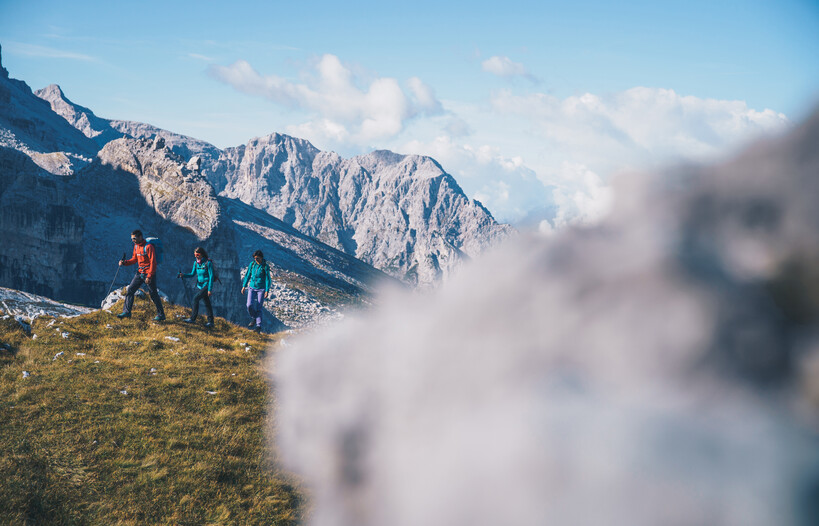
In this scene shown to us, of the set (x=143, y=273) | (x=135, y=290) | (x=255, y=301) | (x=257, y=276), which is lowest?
(x=135, y=290)

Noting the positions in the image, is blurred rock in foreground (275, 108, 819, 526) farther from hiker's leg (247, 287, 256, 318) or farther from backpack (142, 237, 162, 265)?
backpack (142, 237, 162, 265)

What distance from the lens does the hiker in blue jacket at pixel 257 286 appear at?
19422 mm

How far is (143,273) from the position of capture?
1734 cm

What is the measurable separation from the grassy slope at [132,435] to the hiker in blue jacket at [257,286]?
16.6 feet

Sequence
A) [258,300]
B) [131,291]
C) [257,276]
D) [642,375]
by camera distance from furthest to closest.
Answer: [258,300] < [257,276] < [131,291] < [642,375]

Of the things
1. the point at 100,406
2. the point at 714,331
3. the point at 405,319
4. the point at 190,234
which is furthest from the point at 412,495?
the point at 190,234

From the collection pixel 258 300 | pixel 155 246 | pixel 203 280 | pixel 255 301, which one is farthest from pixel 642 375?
pixel 155 246

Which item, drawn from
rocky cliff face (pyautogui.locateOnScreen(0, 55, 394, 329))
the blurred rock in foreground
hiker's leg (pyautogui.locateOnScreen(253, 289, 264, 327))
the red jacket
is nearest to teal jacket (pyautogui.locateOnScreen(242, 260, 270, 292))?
hiker's leg (pyautogui.locateOnScreen(253, 289, 264, 327))

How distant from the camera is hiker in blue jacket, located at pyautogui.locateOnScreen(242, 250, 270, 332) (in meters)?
19.4

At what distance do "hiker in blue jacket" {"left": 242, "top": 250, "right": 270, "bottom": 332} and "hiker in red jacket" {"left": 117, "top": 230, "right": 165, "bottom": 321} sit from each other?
11.7 feet

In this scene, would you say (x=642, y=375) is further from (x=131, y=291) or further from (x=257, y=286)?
(x=131, y=291)

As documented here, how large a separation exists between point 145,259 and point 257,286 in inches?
186

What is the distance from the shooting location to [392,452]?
6.10 meters

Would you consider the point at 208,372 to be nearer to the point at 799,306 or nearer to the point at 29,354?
the point at 29,354
